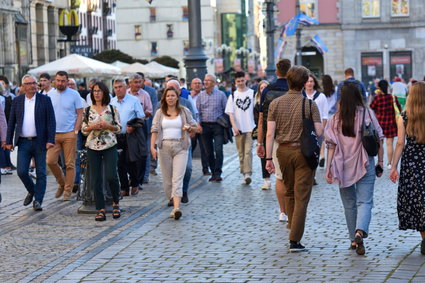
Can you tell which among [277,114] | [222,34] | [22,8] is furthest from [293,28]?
[222,34]

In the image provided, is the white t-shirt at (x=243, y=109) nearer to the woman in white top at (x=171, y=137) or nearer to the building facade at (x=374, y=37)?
the woman in white top at (x=171, y=137)

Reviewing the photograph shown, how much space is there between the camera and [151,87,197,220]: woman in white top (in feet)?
45.2

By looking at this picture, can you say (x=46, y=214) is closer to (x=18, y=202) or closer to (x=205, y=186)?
(x=18, y=202)

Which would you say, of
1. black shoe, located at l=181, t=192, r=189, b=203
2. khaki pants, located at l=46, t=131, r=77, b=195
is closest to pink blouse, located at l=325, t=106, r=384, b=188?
black shoe, located at l=181, t=192, r=189, b=203

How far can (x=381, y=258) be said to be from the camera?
32.0 feet

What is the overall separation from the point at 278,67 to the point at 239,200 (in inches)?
113

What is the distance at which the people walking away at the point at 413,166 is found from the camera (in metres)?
10.1

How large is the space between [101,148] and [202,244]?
9.32 feet

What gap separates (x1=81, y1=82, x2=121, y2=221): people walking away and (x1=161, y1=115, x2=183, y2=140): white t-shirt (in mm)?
609

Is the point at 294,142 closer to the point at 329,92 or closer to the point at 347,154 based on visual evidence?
the point at 347,154

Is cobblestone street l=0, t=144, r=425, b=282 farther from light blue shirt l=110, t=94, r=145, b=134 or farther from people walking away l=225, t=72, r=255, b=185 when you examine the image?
people walking away l=225, t=72, r=255, b=185

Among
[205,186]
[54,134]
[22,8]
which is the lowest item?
[205,186]

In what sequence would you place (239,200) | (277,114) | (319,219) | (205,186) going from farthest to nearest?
(205,186) → (239,200) → (319,219) → (277,114)

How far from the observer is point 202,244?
1102 cm
